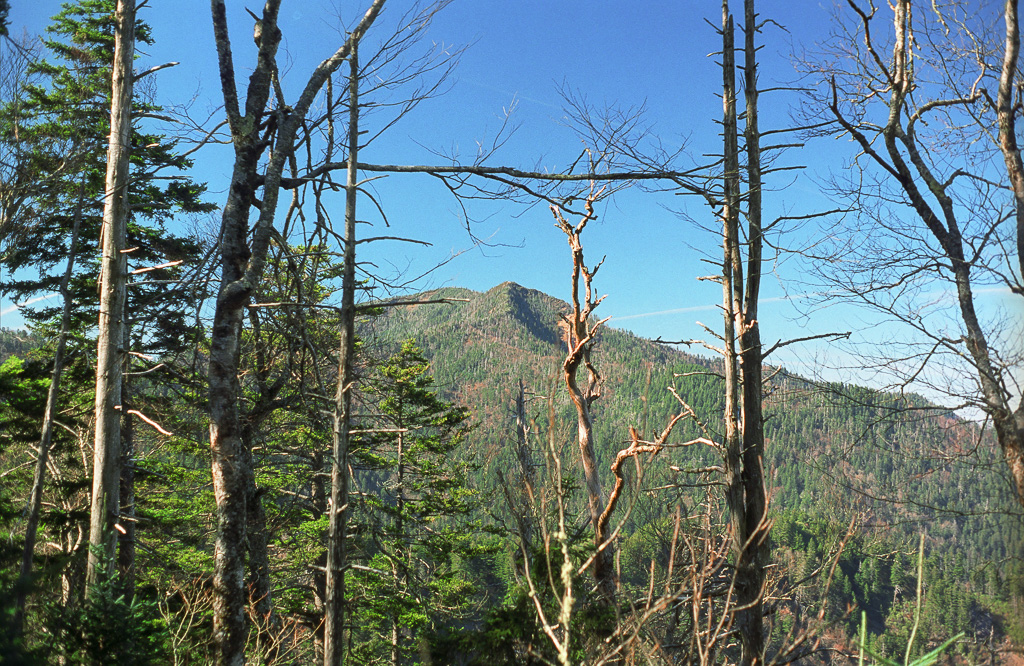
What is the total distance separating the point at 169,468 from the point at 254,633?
6.09 meters

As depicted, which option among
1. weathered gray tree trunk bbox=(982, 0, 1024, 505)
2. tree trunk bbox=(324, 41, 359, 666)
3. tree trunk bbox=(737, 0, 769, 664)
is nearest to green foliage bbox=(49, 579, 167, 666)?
tree trunk bbox=(324, 41, 359, 666)

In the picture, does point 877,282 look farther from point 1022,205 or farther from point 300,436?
point 300,436

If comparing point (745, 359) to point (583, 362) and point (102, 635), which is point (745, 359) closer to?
point (583, 362)

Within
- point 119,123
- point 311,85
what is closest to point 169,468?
point 119,123

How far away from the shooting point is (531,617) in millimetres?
5090

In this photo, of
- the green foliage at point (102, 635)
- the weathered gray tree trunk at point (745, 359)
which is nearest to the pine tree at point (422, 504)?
the weathered gray tree trunk at point (745, 359)

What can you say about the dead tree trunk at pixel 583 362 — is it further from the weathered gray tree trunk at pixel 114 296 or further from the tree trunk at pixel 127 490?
the tree trunk at pixel 127 490

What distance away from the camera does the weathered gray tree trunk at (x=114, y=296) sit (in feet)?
16.0

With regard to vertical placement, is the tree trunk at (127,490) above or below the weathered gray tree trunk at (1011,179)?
below

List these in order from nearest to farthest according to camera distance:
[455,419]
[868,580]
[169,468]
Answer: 1. [169,468]
2. [455,419]
3. [868,580]

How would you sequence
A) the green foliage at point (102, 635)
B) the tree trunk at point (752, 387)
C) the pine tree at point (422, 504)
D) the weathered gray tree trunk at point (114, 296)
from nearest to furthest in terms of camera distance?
the green foliage at point (102, 635)
the tree trunk at point (752, 387)
the weathered gray tree trunk at point (114, 296)
the pine tree at point (422, 504)

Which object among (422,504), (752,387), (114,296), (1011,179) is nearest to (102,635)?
(114,296)

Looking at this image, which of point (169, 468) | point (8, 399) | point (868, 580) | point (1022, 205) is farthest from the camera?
point (868, 580)

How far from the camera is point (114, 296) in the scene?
16.8 ft
